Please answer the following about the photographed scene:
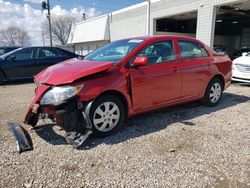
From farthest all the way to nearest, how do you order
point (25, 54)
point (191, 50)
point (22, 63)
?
1. point (25, 54)
2. point (22, 63)
3. point (191, 50)

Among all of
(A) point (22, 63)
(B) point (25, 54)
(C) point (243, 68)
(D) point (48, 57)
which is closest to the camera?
(C) point (243, 68)

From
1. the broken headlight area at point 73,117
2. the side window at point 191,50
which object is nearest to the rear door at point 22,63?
the broken headlight area at point 73,117

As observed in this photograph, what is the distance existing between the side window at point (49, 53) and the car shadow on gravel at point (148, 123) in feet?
20.5

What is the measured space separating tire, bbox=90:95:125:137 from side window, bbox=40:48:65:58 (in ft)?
23.0

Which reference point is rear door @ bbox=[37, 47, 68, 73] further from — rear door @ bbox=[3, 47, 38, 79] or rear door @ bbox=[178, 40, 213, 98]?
rear door @ bbox=[178, 40, 213, 98]

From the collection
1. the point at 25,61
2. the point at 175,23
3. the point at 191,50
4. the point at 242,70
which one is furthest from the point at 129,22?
the point at 191,50

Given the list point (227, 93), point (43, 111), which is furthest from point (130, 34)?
point (43, 111)

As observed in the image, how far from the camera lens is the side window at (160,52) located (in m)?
3.98

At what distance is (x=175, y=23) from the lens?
77.0 ft

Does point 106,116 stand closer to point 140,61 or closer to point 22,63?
point 140,61

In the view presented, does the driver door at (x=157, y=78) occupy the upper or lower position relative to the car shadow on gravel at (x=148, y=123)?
upper

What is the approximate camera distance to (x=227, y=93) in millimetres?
6855

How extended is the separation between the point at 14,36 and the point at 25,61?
67.8 meters

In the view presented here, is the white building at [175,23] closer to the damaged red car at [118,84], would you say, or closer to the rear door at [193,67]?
the rear door at [193,67]
